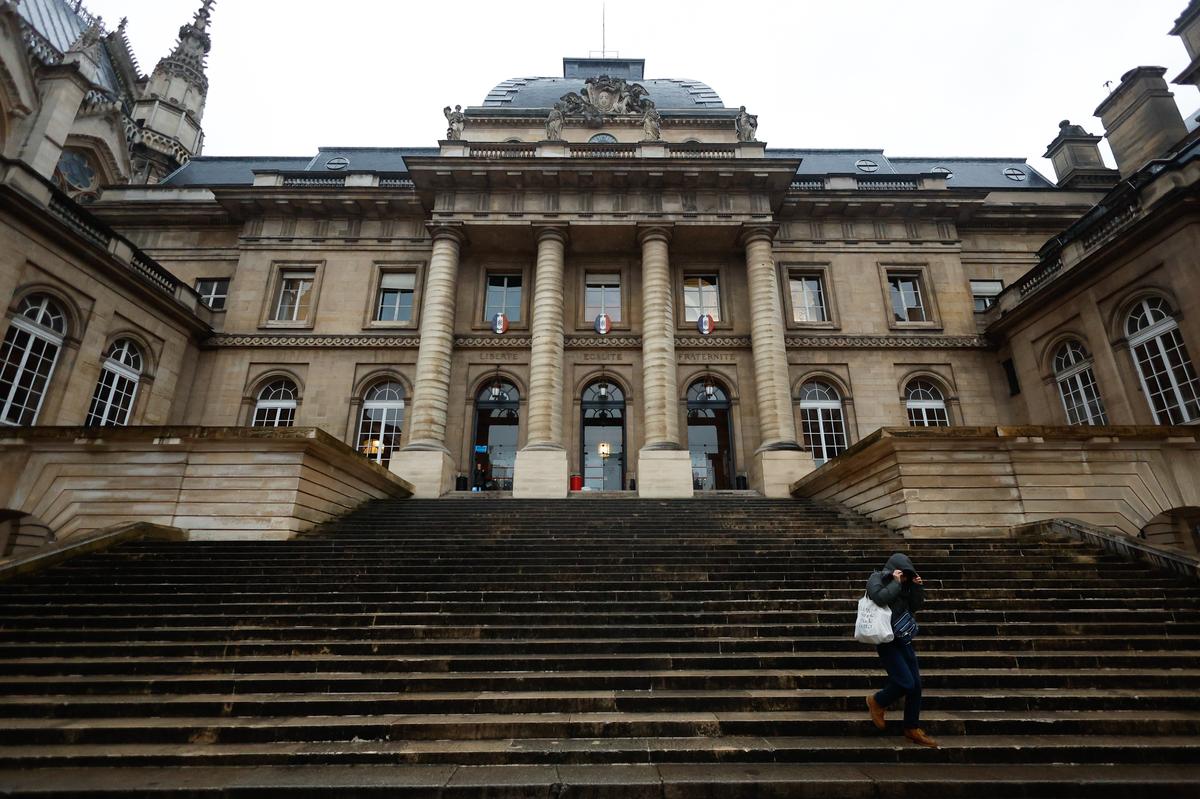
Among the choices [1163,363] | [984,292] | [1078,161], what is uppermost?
[1078,161]

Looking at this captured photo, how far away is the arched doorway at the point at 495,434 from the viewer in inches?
711

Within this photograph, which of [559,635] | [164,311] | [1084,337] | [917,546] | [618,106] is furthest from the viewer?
[618,106]

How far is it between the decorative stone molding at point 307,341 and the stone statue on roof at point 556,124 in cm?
867

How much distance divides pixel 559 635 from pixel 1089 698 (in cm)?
487

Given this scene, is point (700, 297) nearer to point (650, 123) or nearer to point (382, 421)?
point (650, 123)

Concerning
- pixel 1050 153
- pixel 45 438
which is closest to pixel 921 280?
pixel 1050 153

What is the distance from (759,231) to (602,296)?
5807 millimetres

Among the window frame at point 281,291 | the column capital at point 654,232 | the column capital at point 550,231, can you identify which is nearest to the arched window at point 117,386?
the window frame at point 281,291

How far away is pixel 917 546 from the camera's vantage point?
29.9 ft

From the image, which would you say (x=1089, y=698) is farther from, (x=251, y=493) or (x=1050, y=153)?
(x=1050, y=153)

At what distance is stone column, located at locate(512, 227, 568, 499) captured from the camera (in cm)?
1542

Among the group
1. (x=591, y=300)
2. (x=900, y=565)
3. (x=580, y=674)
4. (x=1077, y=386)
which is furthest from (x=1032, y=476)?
(x=591, y=300)

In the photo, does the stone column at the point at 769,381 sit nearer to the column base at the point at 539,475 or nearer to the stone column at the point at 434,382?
the column base at the point at 539,475

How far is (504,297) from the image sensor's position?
2000 cm
